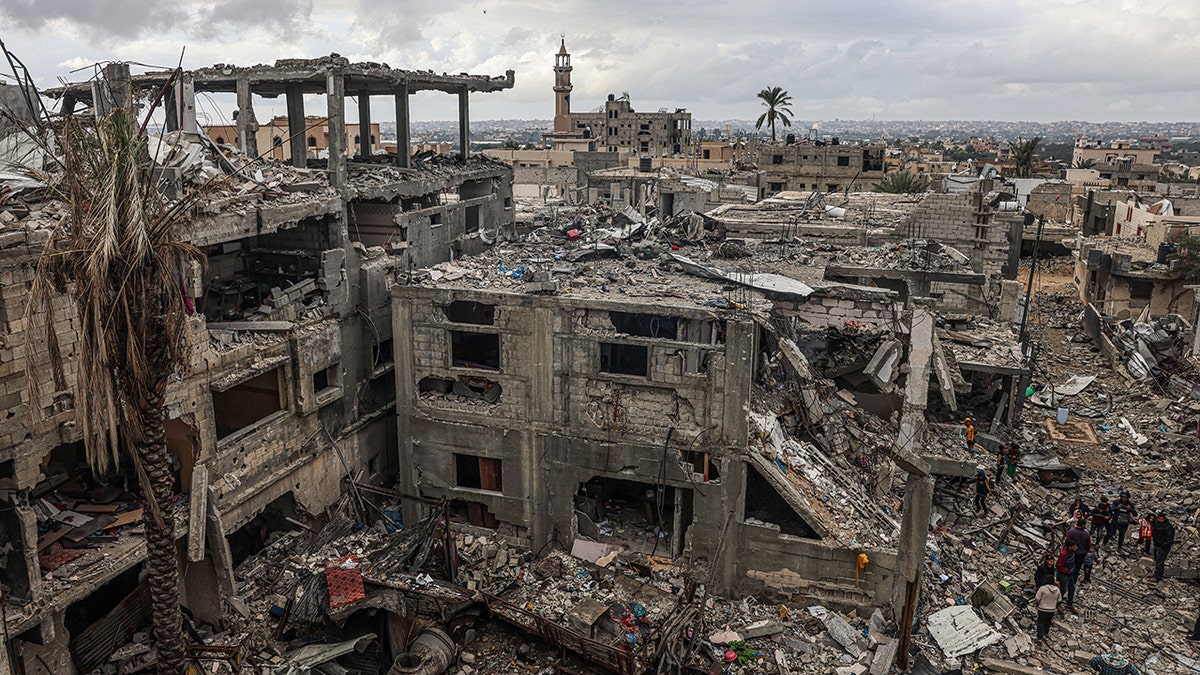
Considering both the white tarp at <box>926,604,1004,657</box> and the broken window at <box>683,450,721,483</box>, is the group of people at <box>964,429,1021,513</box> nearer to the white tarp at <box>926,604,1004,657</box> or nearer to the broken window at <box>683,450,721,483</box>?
the white tarp at <box>926,604,1004,657</box>

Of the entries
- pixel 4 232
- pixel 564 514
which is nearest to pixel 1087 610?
pixel 564 514

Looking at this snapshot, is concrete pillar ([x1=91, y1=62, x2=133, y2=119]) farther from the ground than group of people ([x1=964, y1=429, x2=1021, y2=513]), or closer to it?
farther from the ground

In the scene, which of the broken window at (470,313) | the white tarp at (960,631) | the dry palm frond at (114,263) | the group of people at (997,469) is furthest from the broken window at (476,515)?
the group of people at (997,469)

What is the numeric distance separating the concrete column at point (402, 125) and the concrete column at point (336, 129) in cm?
359

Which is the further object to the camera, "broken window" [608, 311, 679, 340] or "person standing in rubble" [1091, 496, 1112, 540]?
"person standing in rubble" [1091, 496, 1112, 540]

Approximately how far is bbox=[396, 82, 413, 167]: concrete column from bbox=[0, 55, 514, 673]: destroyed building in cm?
10

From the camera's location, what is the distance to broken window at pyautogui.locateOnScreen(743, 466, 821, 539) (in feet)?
60.1

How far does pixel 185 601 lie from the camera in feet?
52.6

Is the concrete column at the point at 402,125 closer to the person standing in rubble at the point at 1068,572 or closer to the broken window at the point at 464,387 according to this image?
the broken window at the point at 464,387

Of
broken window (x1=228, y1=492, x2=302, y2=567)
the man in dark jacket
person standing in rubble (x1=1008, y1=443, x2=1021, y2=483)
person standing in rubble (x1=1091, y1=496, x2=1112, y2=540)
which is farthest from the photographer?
person standing in rubble (x1=1008, y1=443, x2=1021, y2=483)

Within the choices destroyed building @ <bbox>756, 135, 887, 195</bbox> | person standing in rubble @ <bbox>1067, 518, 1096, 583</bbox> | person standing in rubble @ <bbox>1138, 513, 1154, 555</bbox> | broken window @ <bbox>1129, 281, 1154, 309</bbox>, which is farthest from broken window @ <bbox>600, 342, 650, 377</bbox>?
destroyed building @ <bbox>756, 135, 887, 195</bbox>

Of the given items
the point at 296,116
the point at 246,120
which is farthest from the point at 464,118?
the point at 246,120

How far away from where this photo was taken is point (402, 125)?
25.7 meters

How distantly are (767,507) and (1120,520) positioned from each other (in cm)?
782
